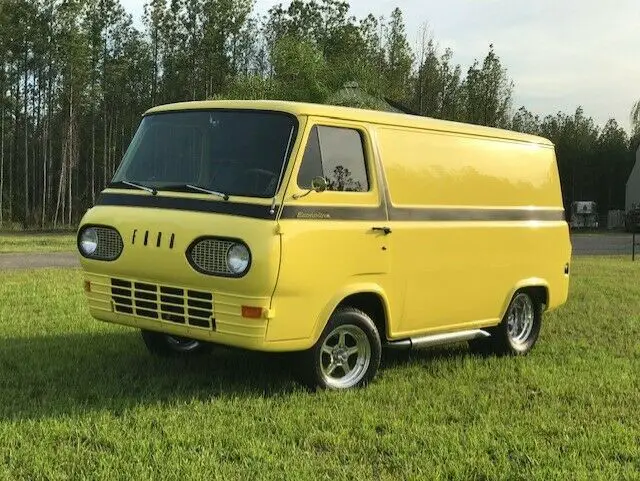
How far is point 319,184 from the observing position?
19.1 feet

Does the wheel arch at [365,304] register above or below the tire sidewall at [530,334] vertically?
above

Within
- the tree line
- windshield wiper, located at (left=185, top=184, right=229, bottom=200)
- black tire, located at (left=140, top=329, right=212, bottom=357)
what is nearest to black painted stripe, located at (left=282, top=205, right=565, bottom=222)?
windshield wiper, located at (left=185, top=184, right=229, bottom=200)

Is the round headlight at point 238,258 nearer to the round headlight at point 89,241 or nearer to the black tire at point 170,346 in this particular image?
the round headlight at point 89,241

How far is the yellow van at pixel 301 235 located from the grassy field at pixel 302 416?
46cm

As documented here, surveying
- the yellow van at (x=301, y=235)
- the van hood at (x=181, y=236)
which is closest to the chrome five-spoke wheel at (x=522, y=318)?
the yellow van at (x=301, y=235)

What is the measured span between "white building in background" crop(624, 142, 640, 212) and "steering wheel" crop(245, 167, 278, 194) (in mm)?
63974

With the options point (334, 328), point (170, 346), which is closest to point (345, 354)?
point (334, 328)

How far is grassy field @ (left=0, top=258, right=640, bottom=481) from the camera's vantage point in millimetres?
4480

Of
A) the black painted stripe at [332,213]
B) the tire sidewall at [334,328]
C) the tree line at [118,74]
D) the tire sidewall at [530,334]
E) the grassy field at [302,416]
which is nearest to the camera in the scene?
the grassy field at [302,416]

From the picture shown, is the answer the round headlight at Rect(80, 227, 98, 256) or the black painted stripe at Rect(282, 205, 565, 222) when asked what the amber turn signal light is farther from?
the round headlight at Rect(80, 227, 98, 256)

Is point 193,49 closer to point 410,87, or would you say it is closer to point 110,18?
point 110,18

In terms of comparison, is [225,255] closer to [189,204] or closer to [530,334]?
[189,204]

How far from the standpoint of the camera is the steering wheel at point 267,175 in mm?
5754

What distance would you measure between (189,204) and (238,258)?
0.66 meters
